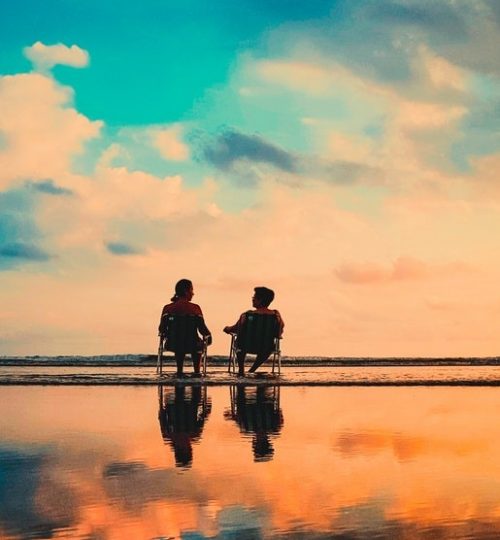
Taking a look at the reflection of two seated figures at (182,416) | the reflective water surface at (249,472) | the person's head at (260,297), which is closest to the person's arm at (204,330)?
the person's head at (260,297)

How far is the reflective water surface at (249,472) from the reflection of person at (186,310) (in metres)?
7.14

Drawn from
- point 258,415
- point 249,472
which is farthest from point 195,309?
point 249,472

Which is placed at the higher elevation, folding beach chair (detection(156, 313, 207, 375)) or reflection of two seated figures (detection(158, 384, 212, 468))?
folding beach chair (detection(156, 313, 207, 375))

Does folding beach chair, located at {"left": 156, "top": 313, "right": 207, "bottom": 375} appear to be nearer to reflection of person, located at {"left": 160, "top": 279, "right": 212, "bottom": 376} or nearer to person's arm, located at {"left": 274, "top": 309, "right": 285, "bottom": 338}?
reflection of person, located at {"left": 160, "top": 279, "right": 212, "bottom": 376}

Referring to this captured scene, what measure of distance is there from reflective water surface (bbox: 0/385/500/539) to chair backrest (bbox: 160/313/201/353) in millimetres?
7085

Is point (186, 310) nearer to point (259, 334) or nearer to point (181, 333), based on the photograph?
point (181, 333)

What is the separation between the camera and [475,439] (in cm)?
679

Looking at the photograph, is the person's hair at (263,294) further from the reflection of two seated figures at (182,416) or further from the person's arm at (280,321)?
the reflection of two seated figures at (182,416)

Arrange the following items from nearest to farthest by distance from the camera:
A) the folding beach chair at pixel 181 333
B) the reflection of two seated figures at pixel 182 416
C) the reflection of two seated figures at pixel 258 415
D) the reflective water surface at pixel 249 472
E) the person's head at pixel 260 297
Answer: the reflective water surface at pixel 249 472, the reflection of two seated figures at pixel 182 416, the reflection of two seated figures at pixel 258 415, the folding beach chair at pixel 181 333, the person's head at pixel 260 297

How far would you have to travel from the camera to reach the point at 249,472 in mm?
4961

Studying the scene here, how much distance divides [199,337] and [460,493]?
42.9ft

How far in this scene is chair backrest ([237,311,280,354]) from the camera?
1727 cm

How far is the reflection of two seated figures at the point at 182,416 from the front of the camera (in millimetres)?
6066

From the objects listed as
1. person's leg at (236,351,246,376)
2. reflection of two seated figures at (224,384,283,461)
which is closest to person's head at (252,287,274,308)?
person's leg at (236,351,246,376)
